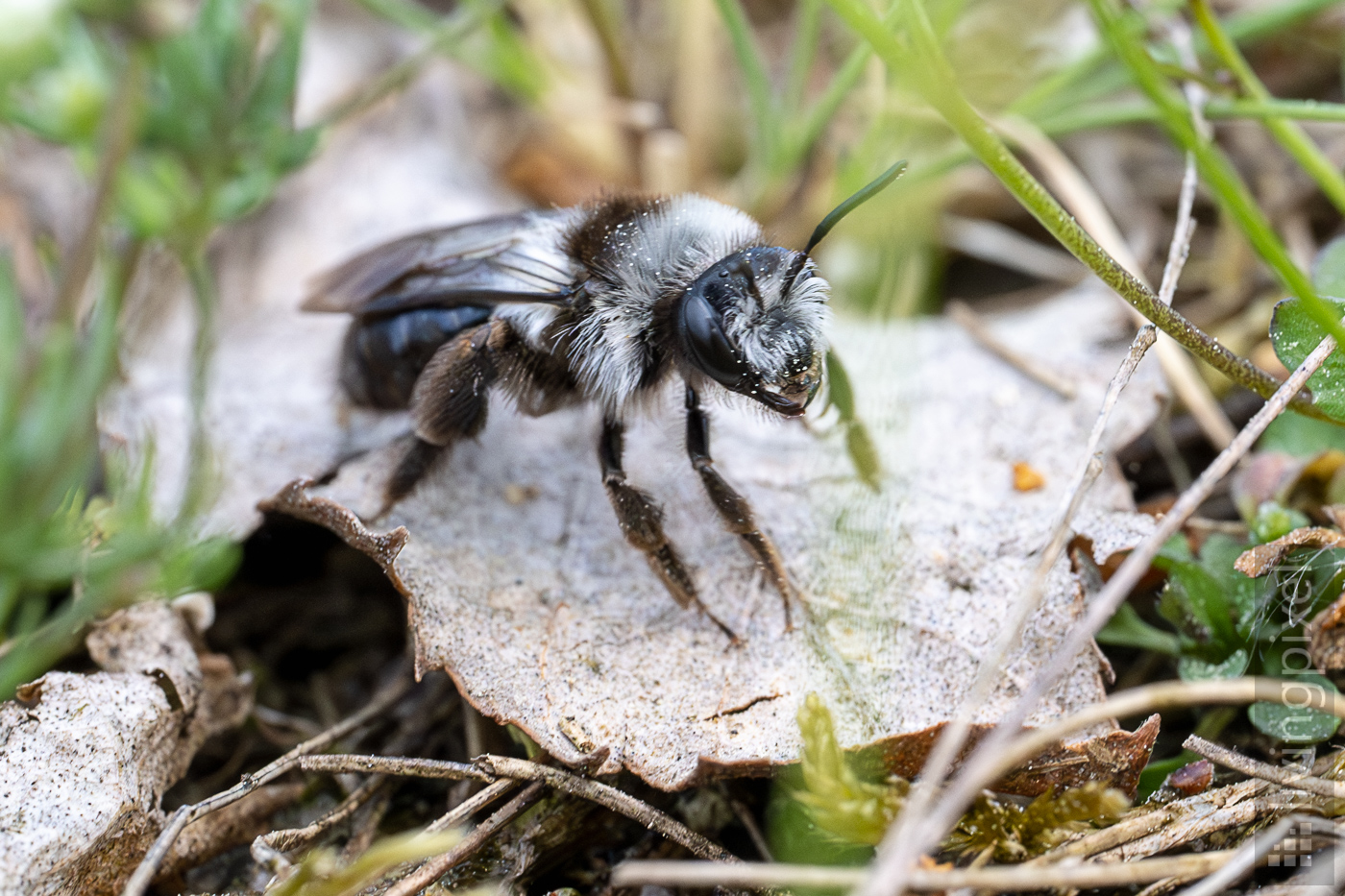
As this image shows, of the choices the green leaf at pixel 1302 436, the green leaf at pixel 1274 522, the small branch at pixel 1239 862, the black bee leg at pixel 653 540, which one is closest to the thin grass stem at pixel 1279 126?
the green leaf at pixel 1302 436

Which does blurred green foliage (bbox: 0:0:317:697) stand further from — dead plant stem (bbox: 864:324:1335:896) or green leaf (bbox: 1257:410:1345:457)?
green leaf (bbox: 1257:410:1345:457)

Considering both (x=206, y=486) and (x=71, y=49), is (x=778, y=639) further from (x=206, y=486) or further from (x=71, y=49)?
(x=71, y=49)

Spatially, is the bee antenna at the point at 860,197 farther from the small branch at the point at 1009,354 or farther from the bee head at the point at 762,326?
the small branch at the point at 1009,354

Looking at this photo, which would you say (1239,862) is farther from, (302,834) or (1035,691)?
(302,834)

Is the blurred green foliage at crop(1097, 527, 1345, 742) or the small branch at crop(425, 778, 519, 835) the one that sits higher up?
the blurred green foliage at crop(1097, 527, 1345, 742)

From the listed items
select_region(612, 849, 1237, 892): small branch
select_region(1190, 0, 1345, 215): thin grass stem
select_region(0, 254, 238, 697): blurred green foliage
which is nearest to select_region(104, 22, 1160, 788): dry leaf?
select_region(0, 254, 238, 697): blurred green foliage

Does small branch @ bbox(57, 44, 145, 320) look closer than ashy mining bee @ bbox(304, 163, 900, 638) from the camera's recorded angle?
Yes

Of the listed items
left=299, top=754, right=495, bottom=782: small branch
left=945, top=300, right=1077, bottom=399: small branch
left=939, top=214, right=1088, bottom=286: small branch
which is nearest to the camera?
left=299, top=754, right=495, bottom=782: small branch

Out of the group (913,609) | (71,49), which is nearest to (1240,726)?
(913,609)
